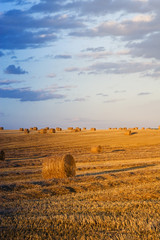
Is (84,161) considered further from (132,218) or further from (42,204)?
(132,218)

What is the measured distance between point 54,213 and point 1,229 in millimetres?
1756

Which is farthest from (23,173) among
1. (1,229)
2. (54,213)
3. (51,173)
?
(1,229)

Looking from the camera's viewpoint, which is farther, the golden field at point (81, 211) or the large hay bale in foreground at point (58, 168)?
the large hay bale in foreground at point (58, 168)

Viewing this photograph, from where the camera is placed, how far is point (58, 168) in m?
17.6

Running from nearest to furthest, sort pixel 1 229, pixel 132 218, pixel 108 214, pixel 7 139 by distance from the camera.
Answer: pixel 1 229, pixel 132 218, pixel 108 214, pixel 7 139

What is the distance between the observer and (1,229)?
7246mm

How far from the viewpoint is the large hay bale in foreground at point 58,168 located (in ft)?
56.6

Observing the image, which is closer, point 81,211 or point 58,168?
point 81,211

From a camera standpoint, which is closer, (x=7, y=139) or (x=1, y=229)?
(x=1, y=229)

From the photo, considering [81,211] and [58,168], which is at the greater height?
[58,168]

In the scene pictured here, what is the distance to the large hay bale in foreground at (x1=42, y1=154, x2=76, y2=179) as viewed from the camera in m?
17.2

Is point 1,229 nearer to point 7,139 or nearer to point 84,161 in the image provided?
point 84,161

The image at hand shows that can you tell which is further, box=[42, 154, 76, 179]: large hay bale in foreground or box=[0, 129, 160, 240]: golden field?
box=[42, 154, 76, 179]: large hay bale in foreground

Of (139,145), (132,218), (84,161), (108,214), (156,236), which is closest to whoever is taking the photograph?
(156,236)
